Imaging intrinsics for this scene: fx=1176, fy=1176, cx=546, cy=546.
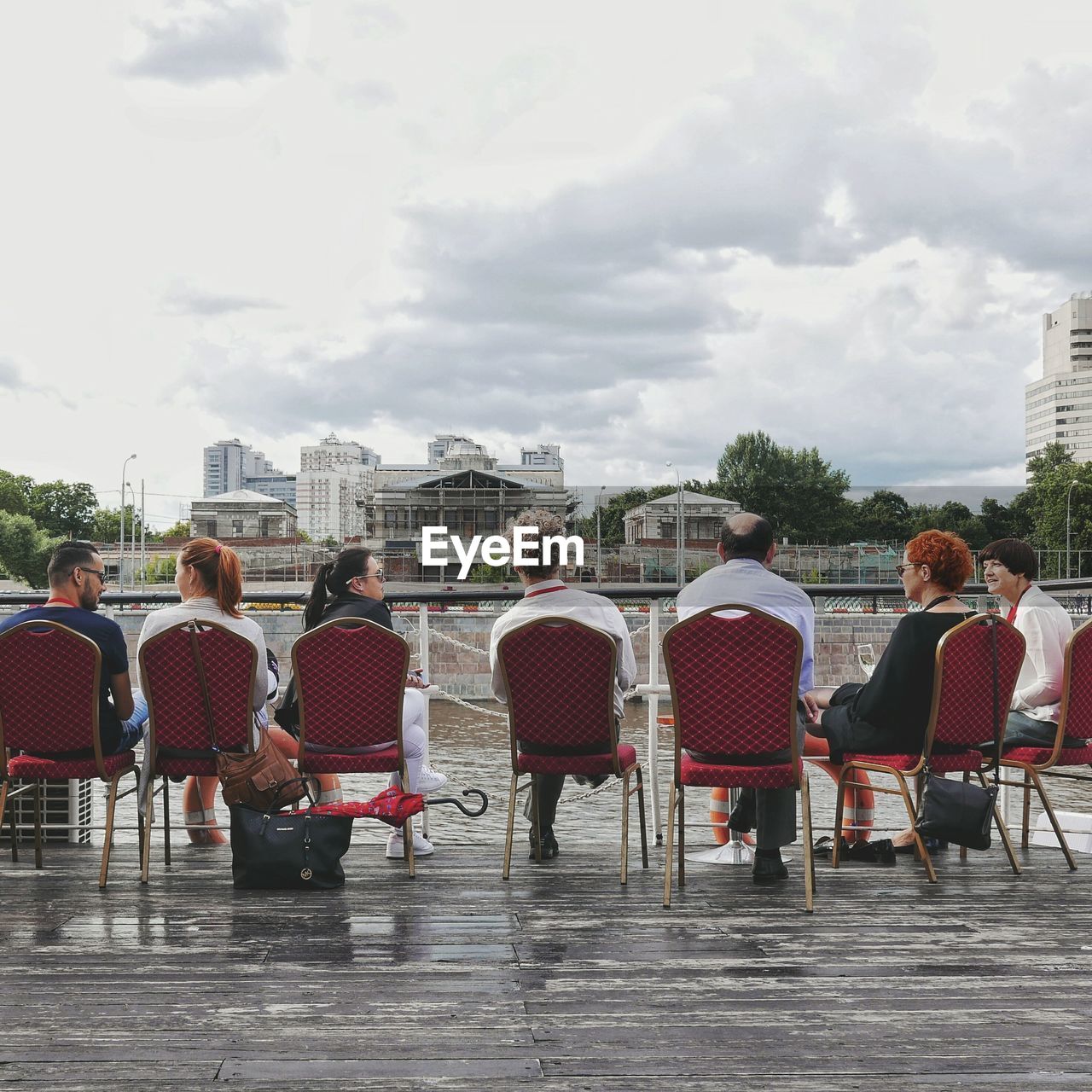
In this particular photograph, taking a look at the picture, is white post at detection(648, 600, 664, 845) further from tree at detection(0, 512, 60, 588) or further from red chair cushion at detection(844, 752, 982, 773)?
tree at detection(0, 512, 60, 588)

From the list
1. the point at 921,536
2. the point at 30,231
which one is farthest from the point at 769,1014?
the point at 30,231

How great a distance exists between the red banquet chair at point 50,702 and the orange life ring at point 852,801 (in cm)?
234

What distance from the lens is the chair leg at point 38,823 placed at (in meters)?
4.12

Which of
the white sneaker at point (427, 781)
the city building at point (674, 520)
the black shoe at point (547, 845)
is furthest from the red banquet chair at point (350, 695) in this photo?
the city building at point (674, 520)

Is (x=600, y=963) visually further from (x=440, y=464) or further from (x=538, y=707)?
(x=440, y=464)

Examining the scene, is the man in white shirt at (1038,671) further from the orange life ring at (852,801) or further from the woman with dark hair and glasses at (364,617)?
the woman with dark hair and glasses at (364,617)

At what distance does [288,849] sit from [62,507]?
11655cm

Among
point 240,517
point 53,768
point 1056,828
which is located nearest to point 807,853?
point 1056,828

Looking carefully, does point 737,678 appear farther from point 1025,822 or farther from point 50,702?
point 50,702

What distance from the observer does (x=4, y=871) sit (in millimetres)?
4098

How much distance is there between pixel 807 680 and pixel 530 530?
1058 mm

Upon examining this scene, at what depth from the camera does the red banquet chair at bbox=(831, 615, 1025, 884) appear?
3.90m

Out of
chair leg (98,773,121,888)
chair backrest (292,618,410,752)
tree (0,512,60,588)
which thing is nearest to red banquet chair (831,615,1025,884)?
chair backrest (292,618,410,752)

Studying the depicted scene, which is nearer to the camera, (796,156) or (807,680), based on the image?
(807,680)
